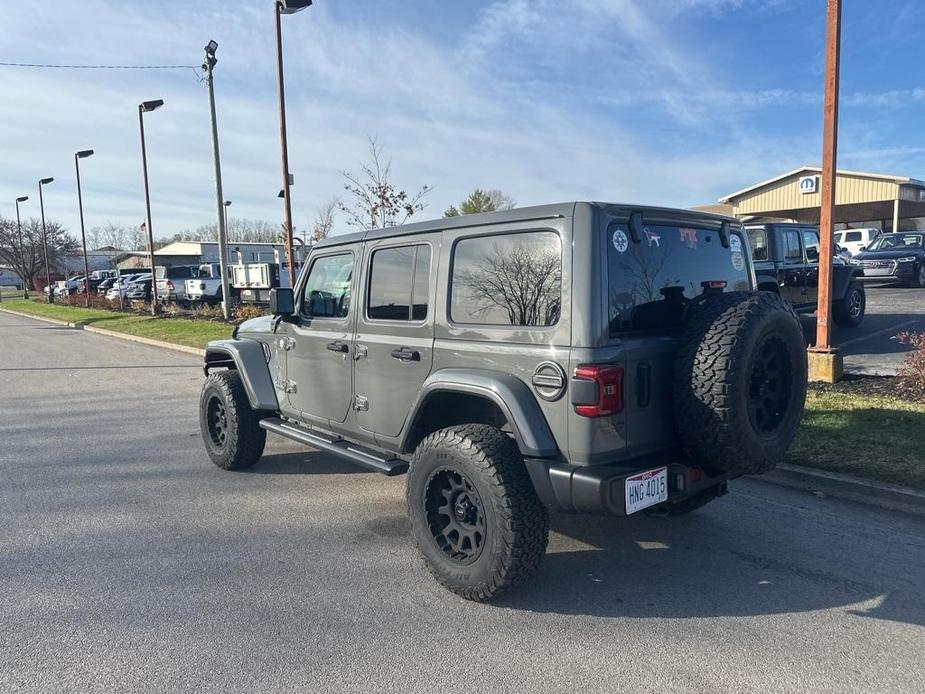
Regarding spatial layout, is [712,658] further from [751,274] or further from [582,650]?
[751,274]

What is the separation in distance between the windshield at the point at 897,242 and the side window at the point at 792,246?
10.3 metres

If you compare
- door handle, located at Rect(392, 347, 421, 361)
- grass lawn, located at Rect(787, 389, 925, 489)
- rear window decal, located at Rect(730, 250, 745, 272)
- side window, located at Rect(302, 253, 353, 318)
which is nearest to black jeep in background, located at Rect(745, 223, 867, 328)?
grass lawn, located at Rect(787, 389, 925, 489)

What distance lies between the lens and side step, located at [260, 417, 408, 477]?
13.0 feet

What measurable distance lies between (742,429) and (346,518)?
269 centimetres

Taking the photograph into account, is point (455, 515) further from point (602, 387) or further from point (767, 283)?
point (767, 283)

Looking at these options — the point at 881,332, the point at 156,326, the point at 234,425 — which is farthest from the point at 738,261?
the point at 156,326

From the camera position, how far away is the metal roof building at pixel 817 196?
28.1 metres

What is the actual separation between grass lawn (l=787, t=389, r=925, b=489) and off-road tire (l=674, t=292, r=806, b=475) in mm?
1870

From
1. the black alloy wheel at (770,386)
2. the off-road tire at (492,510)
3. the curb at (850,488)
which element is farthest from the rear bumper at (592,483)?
the curb at (850,488)

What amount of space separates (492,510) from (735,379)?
1301mm

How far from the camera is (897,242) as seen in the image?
63.1ft

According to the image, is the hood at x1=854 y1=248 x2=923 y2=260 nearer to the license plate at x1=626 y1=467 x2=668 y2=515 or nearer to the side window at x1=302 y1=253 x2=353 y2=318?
the side window at x1=302 y1=253 x2=353 y2=318

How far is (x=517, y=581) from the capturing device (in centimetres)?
325

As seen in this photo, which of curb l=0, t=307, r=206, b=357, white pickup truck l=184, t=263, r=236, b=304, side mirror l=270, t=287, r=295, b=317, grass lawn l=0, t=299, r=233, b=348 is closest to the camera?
side mirror l=270, t=287, r=295, b=317
